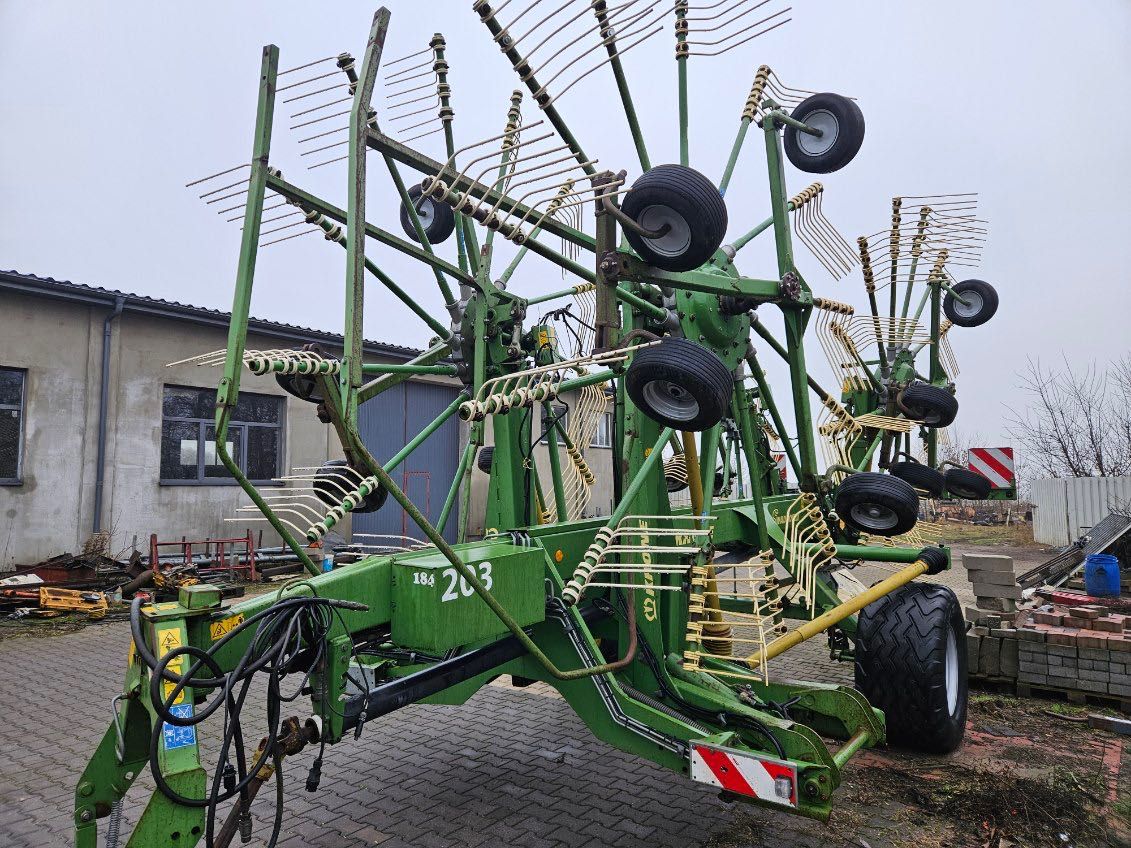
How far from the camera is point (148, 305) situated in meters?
12.9

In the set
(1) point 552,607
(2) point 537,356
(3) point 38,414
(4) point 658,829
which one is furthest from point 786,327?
(3) point 38,414

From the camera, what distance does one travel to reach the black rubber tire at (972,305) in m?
8.22

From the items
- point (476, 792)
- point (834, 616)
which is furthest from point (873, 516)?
point (476, 792)

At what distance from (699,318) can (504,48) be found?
1.91m

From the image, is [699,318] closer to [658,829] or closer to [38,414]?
[658,829]

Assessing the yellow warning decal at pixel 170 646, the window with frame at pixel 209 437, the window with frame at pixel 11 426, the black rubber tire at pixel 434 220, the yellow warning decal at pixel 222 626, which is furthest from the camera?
the window with frame at pixel 209 437

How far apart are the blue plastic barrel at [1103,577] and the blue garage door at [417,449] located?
35.0ft

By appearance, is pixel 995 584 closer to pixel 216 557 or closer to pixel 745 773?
pixel 745 773

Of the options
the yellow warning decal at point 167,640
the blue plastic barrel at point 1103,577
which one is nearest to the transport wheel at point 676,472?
the yellow warning decal at point 167,640

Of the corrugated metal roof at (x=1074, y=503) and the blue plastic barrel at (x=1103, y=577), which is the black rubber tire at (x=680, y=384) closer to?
the blue plastic barrel at (x=1103, y=577)

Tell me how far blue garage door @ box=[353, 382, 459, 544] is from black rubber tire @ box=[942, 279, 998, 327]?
33.4ft

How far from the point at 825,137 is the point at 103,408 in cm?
1165

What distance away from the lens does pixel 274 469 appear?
14742 mm

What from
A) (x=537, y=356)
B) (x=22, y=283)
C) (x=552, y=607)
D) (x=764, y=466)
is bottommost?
(x=552, y=607)
